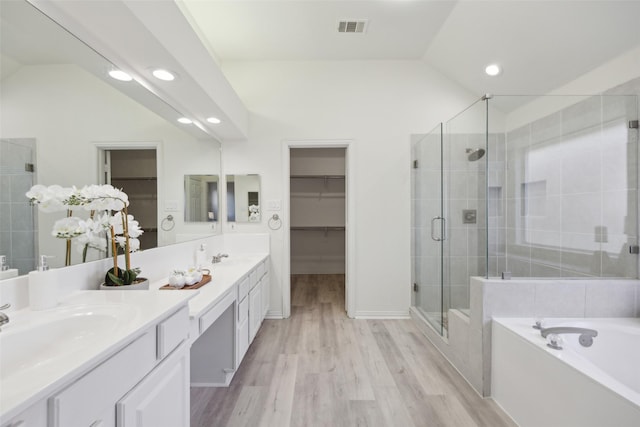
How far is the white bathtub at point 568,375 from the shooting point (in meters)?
1.16

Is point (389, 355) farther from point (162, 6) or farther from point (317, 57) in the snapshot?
point (317, 57)

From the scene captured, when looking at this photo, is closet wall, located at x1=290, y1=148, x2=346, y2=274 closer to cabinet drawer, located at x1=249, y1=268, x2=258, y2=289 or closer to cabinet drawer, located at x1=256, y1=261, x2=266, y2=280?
cabinet drawer, located at x1=256, y1=261, x2=266, y2=280

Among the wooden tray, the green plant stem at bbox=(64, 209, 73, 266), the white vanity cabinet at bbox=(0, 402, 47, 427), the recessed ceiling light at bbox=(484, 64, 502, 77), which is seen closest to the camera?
the white vanity cabinet at bbox=(0, 402, 47, 427)

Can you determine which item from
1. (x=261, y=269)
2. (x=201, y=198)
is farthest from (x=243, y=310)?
(x=201, y=198)

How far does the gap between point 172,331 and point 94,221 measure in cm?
70

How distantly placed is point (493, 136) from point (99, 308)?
252 cm

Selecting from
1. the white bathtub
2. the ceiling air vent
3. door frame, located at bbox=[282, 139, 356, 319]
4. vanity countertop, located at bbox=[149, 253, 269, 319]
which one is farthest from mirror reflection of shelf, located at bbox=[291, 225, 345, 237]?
the white bathtub

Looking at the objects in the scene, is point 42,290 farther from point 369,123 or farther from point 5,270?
point 369,123

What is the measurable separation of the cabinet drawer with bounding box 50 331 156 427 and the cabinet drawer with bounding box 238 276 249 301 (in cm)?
107

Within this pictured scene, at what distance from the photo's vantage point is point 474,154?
234 centimetres

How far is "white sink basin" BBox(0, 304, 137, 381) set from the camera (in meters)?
0.80

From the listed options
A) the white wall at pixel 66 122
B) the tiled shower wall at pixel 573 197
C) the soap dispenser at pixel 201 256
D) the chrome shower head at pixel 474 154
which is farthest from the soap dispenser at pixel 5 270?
the chrome shower head at pixel 474 154

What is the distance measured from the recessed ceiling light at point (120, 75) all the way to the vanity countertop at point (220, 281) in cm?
122

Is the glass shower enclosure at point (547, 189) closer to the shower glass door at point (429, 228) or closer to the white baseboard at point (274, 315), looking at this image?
the shower glass door at point (429, 228)
